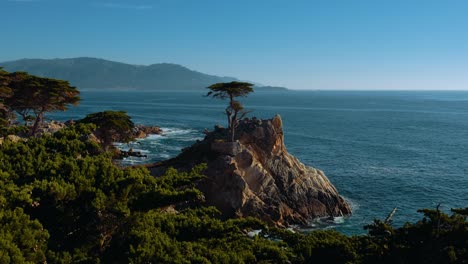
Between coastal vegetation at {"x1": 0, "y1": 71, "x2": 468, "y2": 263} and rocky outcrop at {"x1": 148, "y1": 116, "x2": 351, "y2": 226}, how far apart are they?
60.7 ft

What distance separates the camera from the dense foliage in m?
12.3

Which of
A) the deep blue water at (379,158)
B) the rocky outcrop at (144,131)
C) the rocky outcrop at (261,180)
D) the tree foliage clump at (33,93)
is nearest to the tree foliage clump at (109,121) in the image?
the tree foliage clump at (33,93)

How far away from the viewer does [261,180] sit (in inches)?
1582

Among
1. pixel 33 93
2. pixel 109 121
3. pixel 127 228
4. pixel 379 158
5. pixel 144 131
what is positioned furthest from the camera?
pixel 144 131

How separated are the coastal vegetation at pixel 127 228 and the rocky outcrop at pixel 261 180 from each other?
60.7ft

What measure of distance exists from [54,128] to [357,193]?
49.1m

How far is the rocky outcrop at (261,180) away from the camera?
37250mm

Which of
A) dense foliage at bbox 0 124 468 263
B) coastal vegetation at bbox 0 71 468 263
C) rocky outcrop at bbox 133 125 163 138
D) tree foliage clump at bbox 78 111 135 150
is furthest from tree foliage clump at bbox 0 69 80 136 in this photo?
rocky outcrop at bbox 133 125 163 138

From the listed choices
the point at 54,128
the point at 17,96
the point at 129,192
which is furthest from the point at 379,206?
the point at 54,128

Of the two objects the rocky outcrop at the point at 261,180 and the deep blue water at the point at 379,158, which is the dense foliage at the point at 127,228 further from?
the deep blue water at the point at 379,158

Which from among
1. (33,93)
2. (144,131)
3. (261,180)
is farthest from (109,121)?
(144,131)

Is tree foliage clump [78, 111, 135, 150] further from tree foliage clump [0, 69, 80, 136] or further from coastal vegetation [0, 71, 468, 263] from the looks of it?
coastal vegetation [0, 71, 468, 263]

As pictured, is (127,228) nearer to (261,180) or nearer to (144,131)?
(261,180)

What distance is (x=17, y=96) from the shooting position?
3806 centimetres
